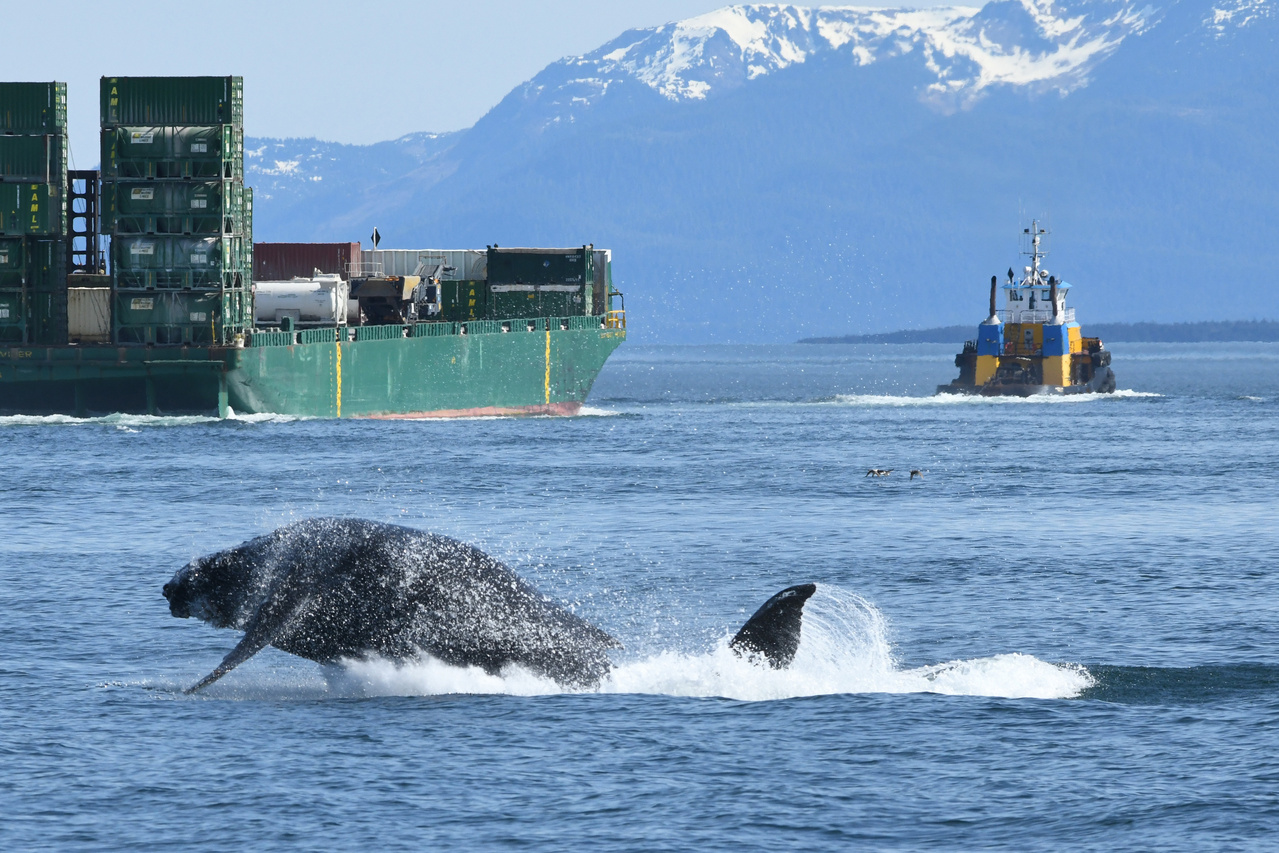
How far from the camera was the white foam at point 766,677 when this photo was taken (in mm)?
22578

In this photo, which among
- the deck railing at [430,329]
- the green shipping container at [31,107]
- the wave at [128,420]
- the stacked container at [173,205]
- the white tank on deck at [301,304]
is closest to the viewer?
the wave at [128,420]

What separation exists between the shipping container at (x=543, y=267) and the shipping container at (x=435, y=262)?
2197 mm

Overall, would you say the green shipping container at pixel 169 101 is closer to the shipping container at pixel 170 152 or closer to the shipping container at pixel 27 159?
the shipping container at pixel 170 152

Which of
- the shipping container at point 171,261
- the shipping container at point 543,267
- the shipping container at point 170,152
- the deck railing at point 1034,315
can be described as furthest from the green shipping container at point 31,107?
the deck railing at point 1034,315

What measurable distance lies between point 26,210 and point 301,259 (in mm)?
35029

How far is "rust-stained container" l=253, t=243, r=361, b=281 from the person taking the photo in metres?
118

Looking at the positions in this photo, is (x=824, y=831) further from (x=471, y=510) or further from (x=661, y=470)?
(x=661, y=470)

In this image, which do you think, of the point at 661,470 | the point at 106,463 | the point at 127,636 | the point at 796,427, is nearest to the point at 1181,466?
the point at 661,470

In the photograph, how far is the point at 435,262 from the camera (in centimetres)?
12588

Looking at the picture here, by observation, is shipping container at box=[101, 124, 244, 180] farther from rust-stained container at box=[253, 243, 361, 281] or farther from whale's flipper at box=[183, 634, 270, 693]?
whale's flipper at box=[183, 634, 270, 693]

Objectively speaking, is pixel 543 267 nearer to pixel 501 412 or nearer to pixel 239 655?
pixel 501 412

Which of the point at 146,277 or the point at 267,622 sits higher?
the point at 146,277

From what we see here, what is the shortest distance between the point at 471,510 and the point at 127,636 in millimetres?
20911

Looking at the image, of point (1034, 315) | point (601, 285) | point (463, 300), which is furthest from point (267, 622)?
point (1034, 315)
